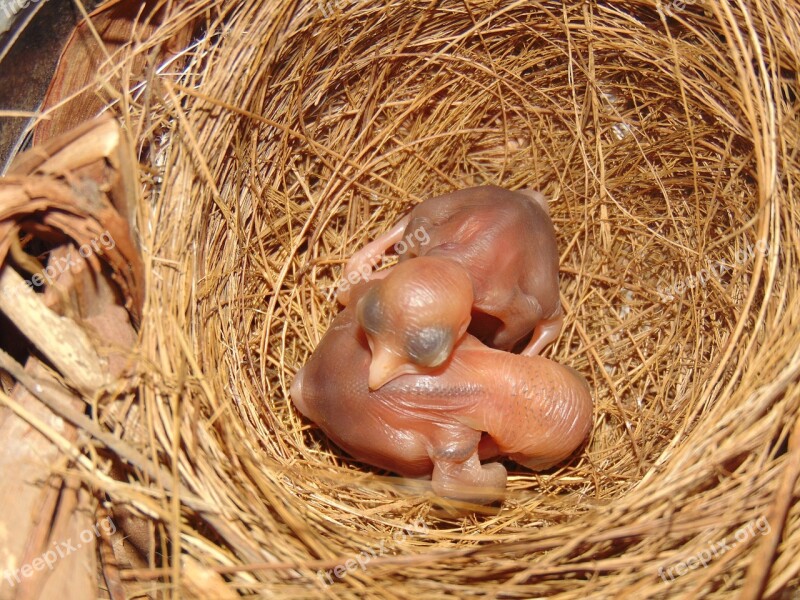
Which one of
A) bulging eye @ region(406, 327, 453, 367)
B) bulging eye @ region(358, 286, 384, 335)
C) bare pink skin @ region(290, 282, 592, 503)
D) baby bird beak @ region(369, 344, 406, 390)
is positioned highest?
bulging eye @ region(358, 286, 384, 335)

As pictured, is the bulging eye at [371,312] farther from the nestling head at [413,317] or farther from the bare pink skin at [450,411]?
the bare pink skin at [450,411]

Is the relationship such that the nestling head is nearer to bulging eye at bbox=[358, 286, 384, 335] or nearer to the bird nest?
bulging eye at bbox=[358, 286, 384, 335]

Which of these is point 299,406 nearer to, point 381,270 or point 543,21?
point 381,270

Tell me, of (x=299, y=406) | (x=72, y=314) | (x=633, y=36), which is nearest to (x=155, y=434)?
(x=72, y=314)

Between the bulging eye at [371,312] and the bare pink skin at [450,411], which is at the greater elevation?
the bulging eye at [371,312]

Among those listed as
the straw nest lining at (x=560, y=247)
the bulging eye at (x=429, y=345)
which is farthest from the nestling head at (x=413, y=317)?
the straw nest lining at (x=560, y=247)

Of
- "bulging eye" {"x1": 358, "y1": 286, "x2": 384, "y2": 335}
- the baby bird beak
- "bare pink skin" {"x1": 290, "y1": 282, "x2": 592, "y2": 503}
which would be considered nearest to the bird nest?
"bare pink skin" {"x1": 290, "y1": 282, "x2": 592, "y2": 503}

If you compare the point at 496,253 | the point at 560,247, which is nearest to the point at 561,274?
the point at 560,247
